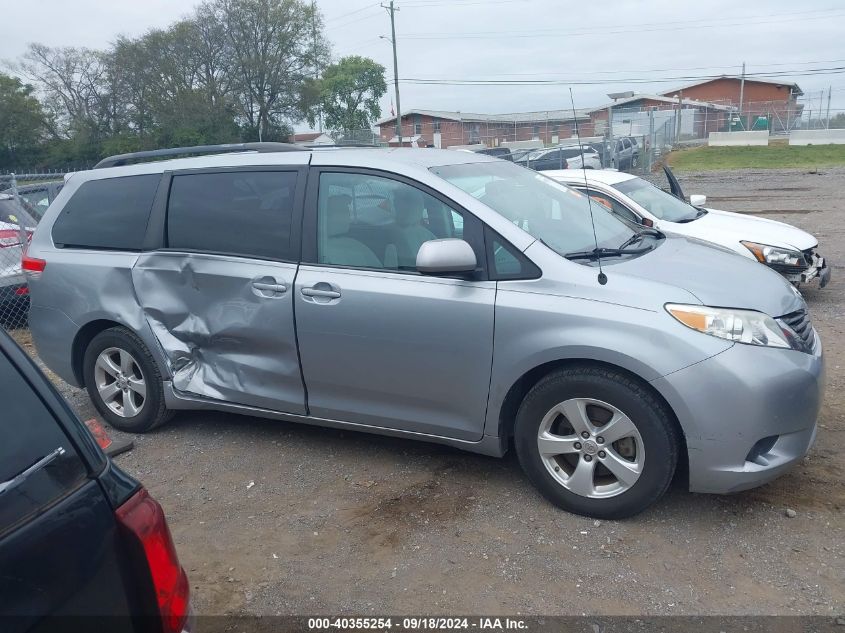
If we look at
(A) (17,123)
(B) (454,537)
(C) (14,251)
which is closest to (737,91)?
(A) (17,123)

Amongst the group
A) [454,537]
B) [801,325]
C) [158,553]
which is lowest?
[454,537]

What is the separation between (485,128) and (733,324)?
157 ft

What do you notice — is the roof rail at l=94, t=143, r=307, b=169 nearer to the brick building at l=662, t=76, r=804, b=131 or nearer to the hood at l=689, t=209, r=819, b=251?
the hood at l=689, t=209, r=819, b=251

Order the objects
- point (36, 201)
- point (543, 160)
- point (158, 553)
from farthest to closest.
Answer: point (543, 160) → point (36, 201) → point (158, 553)

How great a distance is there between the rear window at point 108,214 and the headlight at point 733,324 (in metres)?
3.43

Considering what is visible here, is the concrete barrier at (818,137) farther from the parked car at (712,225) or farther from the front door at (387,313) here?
the front door at (387,313)

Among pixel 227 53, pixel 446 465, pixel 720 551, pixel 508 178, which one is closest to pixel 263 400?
pixel 446 465

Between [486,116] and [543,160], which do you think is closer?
[543,160]

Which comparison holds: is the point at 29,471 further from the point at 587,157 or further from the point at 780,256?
the point at 587,157

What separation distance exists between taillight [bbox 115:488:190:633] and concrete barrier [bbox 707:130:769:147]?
4160 cm

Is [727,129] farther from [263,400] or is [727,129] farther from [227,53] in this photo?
[263,400]

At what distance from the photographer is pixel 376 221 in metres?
4.18

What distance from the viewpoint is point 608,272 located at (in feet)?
12.1

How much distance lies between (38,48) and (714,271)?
48.5 meters
